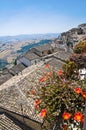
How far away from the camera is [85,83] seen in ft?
36.3

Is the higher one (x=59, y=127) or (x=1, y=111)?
(x=59, y=127)

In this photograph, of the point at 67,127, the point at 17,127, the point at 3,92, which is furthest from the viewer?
the point at 3,92

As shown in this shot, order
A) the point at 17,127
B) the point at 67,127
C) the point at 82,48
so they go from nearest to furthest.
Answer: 1. the point at 67,127
2. the point at 17,127
3. the point at 82,48

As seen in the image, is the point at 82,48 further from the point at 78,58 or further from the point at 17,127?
the point at 17,127

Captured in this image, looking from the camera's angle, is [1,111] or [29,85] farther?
[29,85]

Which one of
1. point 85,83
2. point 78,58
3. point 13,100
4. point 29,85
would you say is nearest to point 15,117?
point 13,100

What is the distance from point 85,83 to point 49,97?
2.18m

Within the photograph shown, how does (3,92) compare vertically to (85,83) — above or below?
below

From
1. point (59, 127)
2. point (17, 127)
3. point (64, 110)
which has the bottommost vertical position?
point (17, 127)

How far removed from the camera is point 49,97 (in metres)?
9.55

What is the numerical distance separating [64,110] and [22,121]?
11.4 meters

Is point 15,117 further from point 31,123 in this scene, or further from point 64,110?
point 64,110

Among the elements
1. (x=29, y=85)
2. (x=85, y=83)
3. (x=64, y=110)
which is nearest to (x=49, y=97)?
(x=64, y=110)

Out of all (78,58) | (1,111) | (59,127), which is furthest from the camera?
(78,58)
